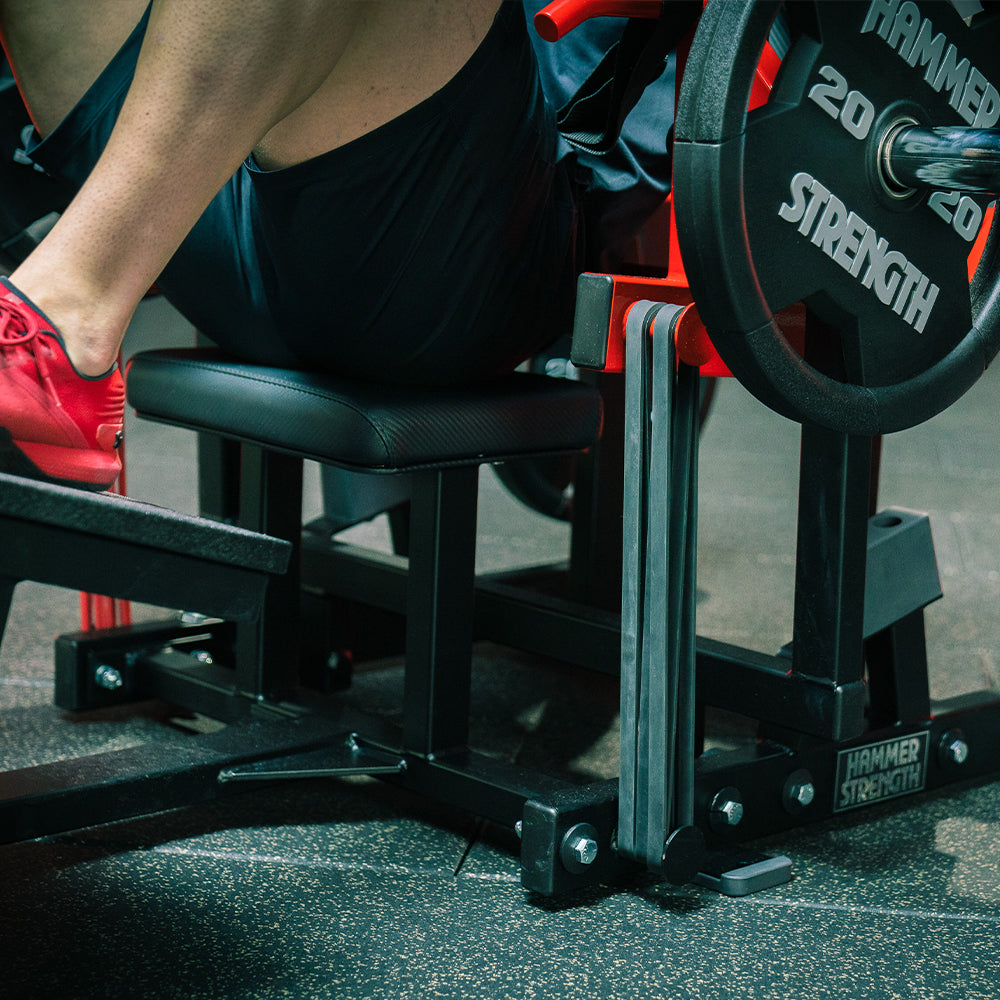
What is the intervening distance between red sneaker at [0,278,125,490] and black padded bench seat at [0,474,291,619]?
0.07 metres

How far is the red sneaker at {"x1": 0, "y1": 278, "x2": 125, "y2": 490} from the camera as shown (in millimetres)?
798

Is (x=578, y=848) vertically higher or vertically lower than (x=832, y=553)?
lower

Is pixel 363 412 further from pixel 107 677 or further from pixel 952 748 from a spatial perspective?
pixel 952 748

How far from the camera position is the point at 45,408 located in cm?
81

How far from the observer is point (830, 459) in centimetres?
106

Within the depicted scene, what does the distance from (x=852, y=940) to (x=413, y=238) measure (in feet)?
2.05

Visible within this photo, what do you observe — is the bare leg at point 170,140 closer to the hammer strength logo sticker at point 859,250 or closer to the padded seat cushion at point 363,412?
the padded seat cushion at point 363,412

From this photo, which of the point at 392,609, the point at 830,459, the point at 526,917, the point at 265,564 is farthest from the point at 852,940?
the point at 392,609

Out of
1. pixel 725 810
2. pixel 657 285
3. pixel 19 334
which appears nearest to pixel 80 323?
pixel 19 334

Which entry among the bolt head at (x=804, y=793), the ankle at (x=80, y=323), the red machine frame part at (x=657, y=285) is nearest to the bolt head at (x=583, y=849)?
the bolt head at (x=804, y=793)

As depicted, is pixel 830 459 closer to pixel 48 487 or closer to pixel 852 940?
pixel 852 940

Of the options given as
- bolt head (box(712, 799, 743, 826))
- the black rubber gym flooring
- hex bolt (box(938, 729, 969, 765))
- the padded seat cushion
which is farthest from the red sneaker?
hex bolt (box(938, 729, 969, 765))

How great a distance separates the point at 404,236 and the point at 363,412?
5.6 inches

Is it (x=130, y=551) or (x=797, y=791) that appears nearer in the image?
(x=130, y=551)
